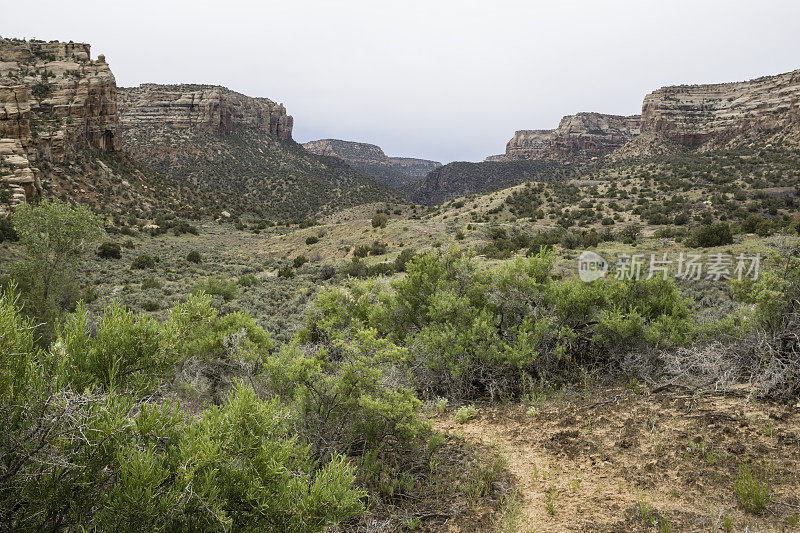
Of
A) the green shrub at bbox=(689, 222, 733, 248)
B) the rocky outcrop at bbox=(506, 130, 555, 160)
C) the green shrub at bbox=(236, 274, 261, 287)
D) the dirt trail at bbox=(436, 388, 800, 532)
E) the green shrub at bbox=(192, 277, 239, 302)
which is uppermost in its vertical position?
the rocky outcrop at bbox=(506, 130, 555, 160)

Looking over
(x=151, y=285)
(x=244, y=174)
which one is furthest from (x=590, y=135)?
(x=151, y=285)

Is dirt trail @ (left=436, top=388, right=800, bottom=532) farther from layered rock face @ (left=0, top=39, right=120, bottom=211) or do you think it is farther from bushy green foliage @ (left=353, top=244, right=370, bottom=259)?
layered rock face @ (left=0, top=39, right=120, bottom=211)

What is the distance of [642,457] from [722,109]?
90979 mm

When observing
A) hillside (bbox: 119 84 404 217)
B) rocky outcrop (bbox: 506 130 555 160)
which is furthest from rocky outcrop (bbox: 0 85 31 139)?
rocky outcrop (bbox: 506 130 555 160)

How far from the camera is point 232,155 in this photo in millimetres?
85938

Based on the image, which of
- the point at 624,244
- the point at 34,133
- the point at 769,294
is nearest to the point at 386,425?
the point at 769,294

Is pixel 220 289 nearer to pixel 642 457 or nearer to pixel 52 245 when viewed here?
pixel 52 245

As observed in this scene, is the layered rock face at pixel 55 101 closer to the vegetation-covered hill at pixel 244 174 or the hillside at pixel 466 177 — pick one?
the vegetation-covered hill at pixel 244 174

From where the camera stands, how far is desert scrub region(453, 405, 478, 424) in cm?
556

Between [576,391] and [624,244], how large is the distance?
2254 cm

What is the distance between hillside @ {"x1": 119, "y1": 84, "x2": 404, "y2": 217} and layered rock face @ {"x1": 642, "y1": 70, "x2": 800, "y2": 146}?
56.1 meters

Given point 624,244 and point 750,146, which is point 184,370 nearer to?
point 624,244

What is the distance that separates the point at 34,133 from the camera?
41312mm

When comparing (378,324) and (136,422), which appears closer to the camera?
(136,422)
